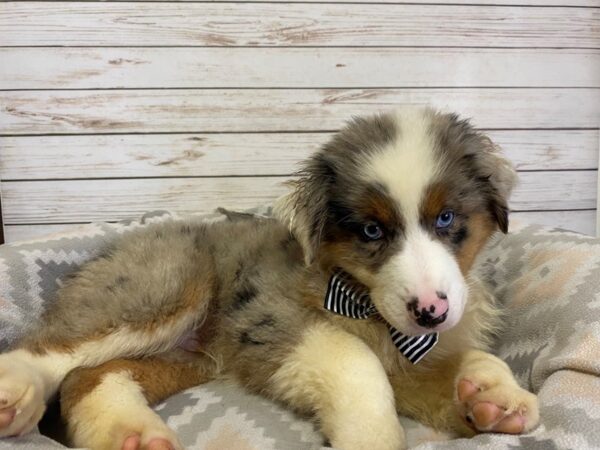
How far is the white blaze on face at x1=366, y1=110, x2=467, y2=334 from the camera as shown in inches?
63.6

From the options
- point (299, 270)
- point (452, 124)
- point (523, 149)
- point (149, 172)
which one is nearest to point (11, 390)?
point (299, 270)

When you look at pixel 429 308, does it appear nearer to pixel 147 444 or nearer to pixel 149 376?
pixel 147 444

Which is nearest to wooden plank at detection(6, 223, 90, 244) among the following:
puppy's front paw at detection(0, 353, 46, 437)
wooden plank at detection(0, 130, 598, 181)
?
wooden plank at detection(0, 130, 598, 181)

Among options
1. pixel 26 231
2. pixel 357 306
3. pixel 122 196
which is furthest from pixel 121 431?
pixel 26 231

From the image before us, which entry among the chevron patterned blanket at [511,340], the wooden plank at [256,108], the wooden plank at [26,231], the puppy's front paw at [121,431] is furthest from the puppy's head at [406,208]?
A: the wooden plank at [26,231]

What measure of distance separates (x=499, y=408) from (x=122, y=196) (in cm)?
240

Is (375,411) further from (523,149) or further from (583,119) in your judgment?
(583,119)

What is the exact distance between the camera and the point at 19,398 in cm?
165

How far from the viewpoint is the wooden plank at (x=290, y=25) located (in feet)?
10.4

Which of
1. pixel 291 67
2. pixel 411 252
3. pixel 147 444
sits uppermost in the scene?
pixel 291 67

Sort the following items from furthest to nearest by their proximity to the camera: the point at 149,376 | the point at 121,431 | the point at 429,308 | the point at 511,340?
1. the point at 511,340
2. the point at 149,376
3. the point at 121,431
4. the point at 429,308

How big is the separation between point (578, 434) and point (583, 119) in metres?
2.59

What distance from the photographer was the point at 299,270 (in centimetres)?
207

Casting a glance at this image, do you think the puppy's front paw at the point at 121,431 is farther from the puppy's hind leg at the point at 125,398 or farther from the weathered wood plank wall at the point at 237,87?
the weathered wood plank wall at the point at 237,87
